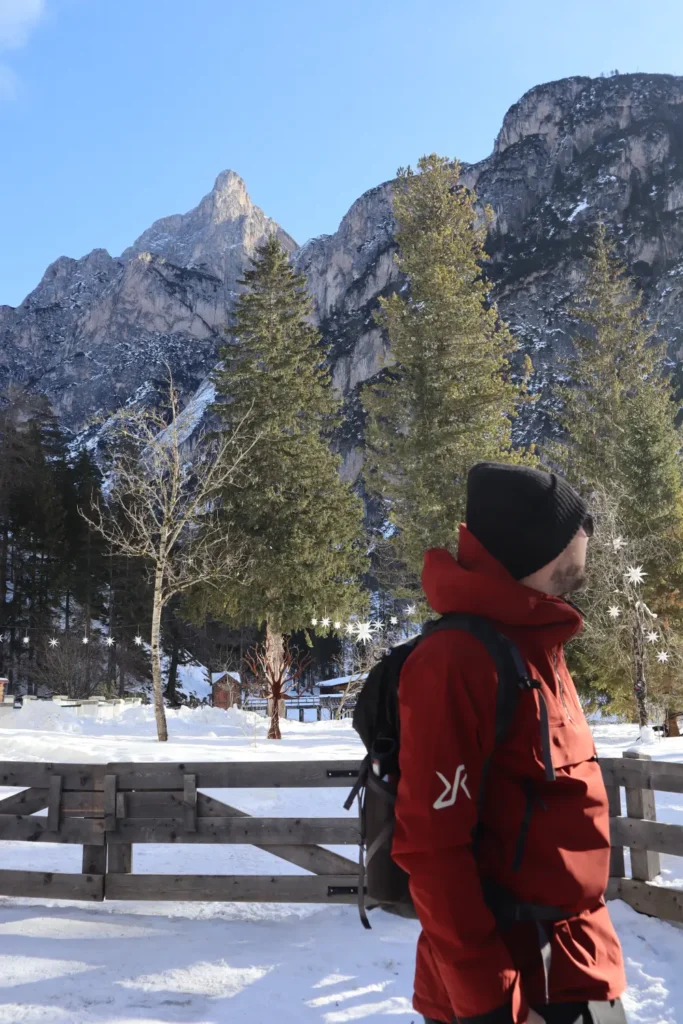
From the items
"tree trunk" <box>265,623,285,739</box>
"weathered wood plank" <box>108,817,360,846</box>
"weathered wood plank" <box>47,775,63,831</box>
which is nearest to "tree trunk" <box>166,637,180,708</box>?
"tree trunk" <box>265,623,285,739</box>

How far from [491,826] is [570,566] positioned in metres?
0.60

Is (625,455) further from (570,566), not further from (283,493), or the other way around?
(570,566)

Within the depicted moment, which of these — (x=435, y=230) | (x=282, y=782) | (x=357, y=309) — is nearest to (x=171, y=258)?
(x=357, y=309)

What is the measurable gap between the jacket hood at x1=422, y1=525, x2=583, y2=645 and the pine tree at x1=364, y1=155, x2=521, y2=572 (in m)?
18.4

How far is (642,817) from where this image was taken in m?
4.94

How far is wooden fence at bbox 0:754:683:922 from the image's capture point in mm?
4996

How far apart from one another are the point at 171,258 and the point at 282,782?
184 metres

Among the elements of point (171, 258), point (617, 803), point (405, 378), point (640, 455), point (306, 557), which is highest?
point (171, 258)

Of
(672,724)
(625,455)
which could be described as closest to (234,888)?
(672,724)

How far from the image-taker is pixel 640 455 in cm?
2341

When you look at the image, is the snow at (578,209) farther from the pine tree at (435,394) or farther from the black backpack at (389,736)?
the black backpack at (389,736)

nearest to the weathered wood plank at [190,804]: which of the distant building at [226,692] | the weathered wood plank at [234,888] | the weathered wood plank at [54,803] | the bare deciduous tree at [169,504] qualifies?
the weathered wood plank at [234,888]

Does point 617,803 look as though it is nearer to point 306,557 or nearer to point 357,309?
point 306,557

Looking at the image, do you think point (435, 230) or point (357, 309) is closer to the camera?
point (435, 230)
